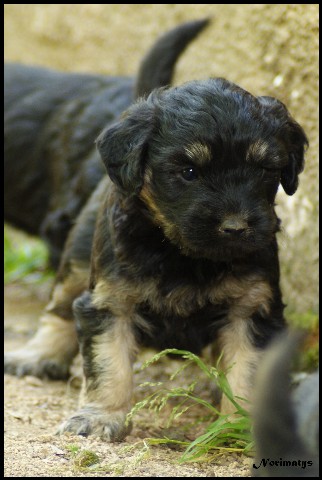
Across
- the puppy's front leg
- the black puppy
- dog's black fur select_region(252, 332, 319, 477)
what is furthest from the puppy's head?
the black puppy

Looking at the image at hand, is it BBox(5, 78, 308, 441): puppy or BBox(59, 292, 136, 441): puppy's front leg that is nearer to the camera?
BBox(5, 78, 308, 441): puppy

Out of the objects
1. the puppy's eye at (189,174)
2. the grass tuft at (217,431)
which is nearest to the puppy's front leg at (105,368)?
the grass tuft at (217,431)

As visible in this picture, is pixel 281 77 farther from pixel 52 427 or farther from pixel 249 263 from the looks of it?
pixel 52 427

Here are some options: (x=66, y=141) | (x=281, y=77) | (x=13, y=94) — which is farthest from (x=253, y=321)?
(x=13, y=94)

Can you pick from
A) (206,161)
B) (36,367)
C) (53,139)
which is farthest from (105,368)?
(53,139)

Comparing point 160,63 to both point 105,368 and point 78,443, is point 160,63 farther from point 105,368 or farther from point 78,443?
point 78,443

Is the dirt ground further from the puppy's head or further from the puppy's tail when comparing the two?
the puppy's tail

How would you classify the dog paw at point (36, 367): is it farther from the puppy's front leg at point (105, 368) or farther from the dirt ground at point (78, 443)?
the puppy's front leg at point (105, 368)
